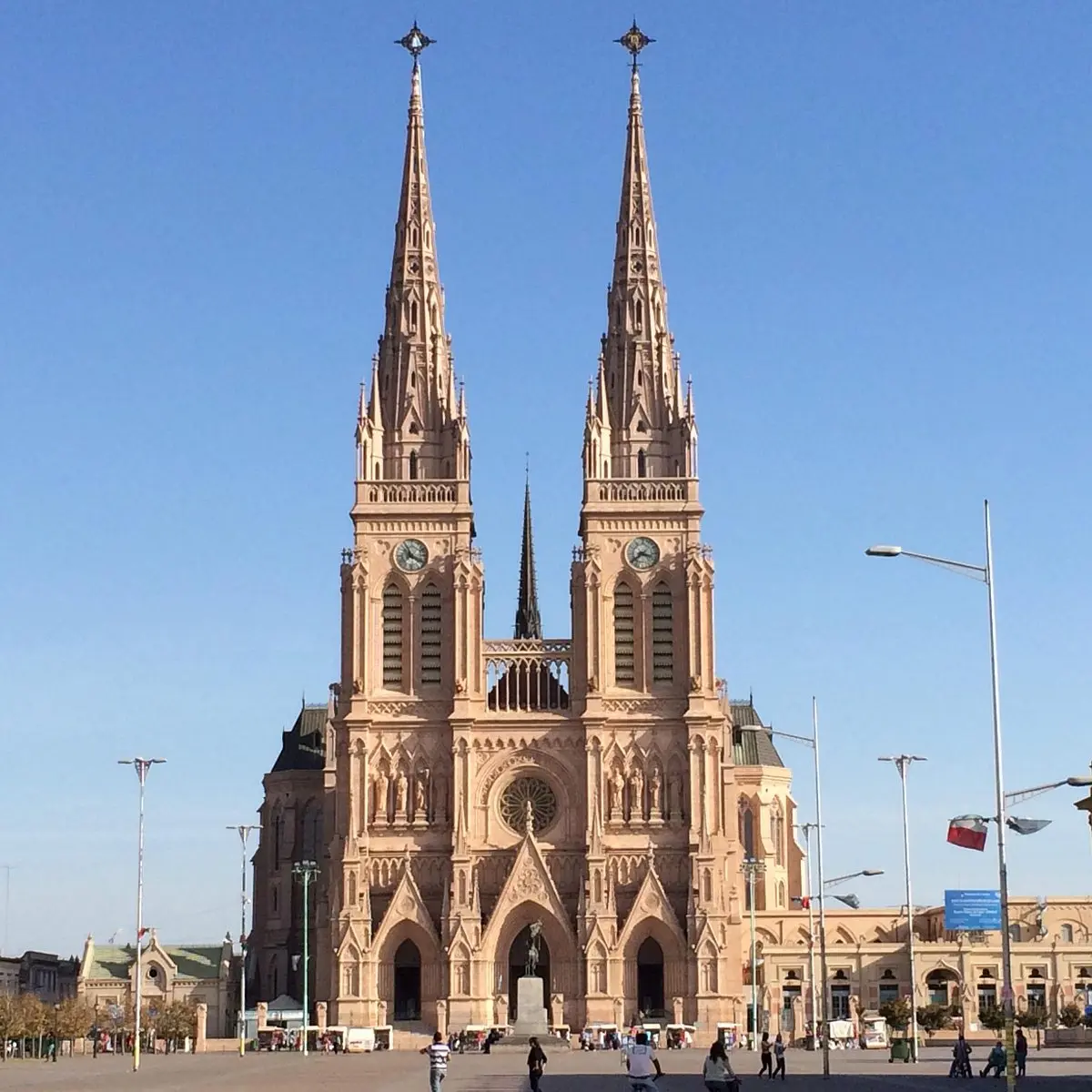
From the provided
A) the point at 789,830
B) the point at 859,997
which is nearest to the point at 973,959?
the point at 859,997

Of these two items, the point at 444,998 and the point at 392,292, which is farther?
the point at 392,292

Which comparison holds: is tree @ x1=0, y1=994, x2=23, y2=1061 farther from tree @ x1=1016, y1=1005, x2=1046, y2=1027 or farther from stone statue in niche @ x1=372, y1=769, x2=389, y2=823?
tree @ x1=1016, y1=1005, x2=1046, y2=1027

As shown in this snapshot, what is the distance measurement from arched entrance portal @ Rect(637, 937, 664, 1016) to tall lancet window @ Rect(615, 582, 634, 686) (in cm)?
1491

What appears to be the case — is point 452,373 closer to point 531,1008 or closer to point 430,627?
point 430,627

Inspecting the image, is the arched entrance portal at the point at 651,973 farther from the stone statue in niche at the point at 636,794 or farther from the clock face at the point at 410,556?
the clock face at the point at 410,556

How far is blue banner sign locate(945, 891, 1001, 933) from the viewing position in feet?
295

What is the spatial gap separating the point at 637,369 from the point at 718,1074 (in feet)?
289

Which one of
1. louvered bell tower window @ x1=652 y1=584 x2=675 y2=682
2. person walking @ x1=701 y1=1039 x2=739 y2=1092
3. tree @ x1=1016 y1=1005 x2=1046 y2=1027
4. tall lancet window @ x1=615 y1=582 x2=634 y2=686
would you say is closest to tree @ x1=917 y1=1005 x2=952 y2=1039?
tree @ x1=1016 y1=1005 x2=1046 y2=1027

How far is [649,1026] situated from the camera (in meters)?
109

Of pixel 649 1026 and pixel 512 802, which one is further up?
pixel 512 802

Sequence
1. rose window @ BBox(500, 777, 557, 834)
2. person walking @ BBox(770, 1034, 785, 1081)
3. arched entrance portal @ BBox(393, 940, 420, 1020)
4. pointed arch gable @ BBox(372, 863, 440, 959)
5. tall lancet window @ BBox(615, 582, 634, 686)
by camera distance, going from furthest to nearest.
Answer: tall lancet window @ BBox(615, 582, 634, 686)
rose window @ BBox(500, 777, 557, 834)
arched entrance portal @ BBox(393, 940, 420, 1020)
pointed arch gable @ BBox(372, 863, 440, 959)
person walking @ BBox(770, 1034, 785, 1081)

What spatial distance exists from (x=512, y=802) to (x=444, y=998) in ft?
39.1

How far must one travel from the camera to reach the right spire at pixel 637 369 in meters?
126

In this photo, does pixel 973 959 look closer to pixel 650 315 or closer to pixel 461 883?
pixel 461 883
